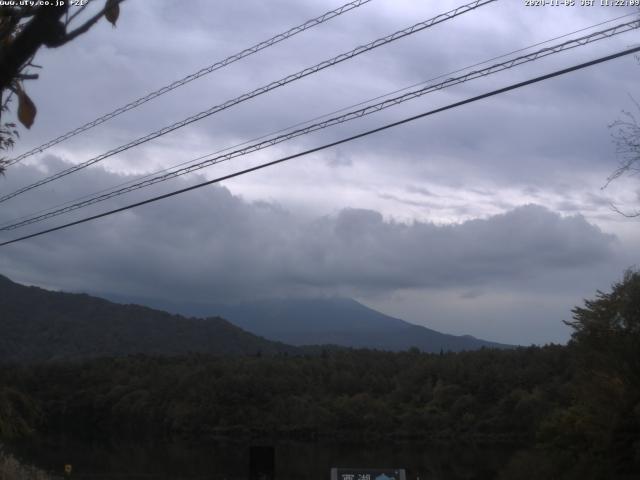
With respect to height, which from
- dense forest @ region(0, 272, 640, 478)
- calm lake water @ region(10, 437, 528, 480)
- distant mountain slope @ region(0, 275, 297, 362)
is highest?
distant mountain slope @ region(0, 275, 297, 362)

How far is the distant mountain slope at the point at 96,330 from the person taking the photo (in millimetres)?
112938

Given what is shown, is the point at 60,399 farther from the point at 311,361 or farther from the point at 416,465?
the point at 416,465

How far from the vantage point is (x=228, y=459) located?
52.7 m

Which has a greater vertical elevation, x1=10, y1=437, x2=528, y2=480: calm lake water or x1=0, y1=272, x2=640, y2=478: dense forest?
x1=0, y1=272, x2=640, y2=478: dense forest

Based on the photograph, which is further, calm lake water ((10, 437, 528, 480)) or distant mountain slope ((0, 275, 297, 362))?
distant mountain slope ((0, 275, 297, 362))

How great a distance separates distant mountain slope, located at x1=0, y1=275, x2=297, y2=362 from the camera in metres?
113

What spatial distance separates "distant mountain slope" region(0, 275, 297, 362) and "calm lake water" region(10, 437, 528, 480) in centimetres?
5018

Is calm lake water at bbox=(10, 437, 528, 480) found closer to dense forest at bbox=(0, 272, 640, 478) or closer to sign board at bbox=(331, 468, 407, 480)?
dense forest at bbox=(0, 272, 640, 478)

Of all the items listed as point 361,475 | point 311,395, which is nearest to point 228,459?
point 311,395

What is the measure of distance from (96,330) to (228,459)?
79599 millimetres

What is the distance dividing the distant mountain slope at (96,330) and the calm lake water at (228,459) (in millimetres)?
50176

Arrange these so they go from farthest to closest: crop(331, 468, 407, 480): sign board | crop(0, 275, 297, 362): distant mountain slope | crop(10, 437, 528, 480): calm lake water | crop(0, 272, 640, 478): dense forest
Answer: crop(0, 275, 297, 362): distant mountain slope
crop(0, 272, 640, 478): dense forest
crop(10, 437, 528, 480): calm lake water
crop(331, 468, 407, 480): sign board

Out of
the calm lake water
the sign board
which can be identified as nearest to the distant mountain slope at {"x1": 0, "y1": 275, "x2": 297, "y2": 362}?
the calm lake water

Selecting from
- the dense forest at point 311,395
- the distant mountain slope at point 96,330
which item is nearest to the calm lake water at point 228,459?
the dense forest at point 311,395
